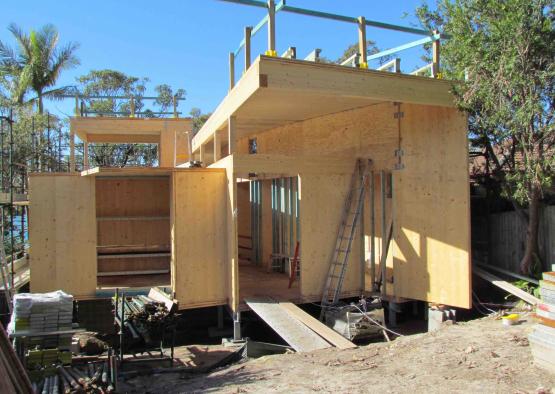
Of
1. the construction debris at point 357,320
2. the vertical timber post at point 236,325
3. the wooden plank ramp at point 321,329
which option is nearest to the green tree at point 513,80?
the construction debris at point 357,320

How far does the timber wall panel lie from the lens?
9852mm

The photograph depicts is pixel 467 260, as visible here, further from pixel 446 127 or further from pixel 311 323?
pixel 311 323

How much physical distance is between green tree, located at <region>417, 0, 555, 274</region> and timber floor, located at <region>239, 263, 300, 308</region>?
4.85 m

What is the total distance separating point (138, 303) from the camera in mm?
9430

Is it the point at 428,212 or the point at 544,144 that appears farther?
the point at 428,212

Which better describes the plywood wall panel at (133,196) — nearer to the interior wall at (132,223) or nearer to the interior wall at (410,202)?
the interior wall at (132,223)

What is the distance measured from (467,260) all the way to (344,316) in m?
2.47

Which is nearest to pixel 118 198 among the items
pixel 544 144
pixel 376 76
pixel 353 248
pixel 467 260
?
pixel 353 248

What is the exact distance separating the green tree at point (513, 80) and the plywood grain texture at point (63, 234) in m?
8.12

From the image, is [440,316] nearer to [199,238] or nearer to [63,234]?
[199,238]

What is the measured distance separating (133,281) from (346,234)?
5.59 m

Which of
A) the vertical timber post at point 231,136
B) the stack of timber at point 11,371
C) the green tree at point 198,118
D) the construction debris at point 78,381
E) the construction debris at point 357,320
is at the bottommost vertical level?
the construction debris at point 78,381

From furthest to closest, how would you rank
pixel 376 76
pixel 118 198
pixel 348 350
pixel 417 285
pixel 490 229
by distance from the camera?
pixel 118 198, pixel 490 229, pixel 417 285, pixel 376 76, pixel 348 350

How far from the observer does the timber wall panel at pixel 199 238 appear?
388 inches
